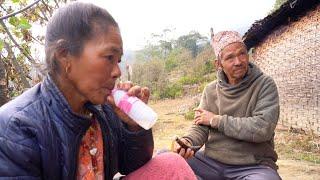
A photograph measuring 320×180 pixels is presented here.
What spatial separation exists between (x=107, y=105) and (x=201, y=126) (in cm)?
111

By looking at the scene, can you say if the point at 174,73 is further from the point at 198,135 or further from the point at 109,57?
the point at 109,57

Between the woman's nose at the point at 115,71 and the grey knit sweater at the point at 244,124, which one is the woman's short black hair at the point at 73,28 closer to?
the woman's nose at the point at 115,71

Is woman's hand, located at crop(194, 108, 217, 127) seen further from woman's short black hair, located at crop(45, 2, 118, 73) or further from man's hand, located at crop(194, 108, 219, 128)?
woman's short black hair, located at crop(45, 2, 118, 73)

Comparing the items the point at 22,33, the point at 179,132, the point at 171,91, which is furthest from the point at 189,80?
the point at 22,33

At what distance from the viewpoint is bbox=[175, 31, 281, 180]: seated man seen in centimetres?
283

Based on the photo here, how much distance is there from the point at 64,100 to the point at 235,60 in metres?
1.53

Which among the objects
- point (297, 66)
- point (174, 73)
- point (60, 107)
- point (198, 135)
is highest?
point (60, 107)

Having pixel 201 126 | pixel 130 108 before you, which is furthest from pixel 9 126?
pixel 201 126

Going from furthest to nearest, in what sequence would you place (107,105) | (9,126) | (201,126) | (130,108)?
(201,126) < (107,105) < (130,108) < (9,126)

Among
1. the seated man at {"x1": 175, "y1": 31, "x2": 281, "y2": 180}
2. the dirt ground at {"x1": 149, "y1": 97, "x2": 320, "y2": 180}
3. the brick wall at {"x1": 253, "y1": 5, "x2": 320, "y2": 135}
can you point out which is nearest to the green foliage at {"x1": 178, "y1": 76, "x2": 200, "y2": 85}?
the dirt ground at {"x1": 149, "y1": 97, "x2": 320, "y2": 180}

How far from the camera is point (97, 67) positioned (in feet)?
5.79

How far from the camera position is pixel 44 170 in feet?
5.69

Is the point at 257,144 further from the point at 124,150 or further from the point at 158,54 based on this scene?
the point at 158,54

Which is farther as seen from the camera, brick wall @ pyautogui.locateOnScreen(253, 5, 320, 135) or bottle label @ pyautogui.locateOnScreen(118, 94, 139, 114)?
brick wall @ pyautogui.locateOnScreen(253, 5, 320, 135)
